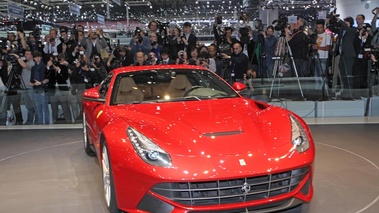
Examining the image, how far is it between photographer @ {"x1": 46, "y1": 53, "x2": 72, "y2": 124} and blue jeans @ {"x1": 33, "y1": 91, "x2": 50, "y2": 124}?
0.11 m

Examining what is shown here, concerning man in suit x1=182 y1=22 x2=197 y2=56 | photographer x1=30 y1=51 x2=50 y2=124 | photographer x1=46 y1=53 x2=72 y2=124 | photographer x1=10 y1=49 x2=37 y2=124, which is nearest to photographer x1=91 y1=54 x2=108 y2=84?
photographer x1=46 y1=53 x2=72 y2=124

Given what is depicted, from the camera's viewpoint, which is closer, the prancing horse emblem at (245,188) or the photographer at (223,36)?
the prancing horse emblem at (245,188)

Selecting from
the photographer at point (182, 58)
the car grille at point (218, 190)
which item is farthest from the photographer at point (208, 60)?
the car grille at point (218, 190)

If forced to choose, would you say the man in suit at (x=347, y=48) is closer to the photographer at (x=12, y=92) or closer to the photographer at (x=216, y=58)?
the photographer at (x=216, y=58)

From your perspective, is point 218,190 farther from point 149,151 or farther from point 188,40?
point 188,40

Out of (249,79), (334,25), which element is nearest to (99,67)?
(249,79)

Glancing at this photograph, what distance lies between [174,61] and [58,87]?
93.8 inches

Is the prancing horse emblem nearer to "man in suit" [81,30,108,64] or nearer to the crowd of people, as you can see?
the crowd of people

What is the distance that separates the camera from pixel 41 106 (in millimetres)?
7863

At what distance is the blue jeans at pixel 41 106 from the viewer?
25.6 feet

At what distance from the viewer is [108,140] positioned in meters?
3.12

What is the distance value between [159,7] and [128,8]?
2.10 meters

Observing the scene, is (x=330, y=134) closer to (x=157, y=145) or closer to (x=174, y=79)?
(x=174, y=79)

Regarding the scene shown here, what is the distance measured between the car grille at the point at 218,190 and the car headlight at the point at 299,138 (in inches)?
15.2
